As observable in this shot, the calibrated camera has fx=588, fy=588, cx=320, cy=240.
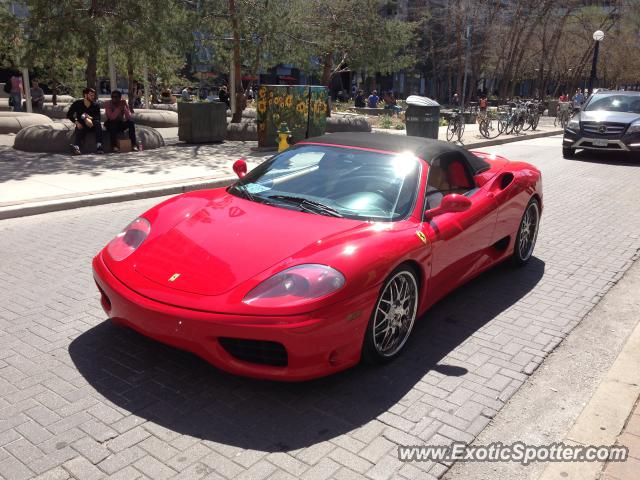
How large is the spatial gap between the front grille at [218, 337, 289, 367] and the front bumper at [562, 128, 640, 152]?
14236mm

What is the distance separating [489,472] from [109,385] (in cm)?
216

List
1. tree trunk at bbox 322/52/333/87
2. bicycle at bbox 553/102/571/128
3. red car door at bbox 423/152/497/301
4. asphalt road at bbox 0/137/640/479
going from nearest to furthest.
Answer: asphalt road at bbox 0/137/640/479
red car door at bbox 423/152/497/301
tree trunk at bbox 322/52/333/87
bicycle at bbox 553/102/571/128

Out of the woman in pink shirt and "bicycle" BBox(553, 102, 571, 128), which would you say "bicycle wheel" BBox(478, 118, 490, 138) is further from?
the woman in pink shirt

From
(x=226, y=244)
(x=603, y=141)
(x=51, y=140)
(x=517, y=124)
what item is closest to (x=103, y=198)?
(x=51, y=140)

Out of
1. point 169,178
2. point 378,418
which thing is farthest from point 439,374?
point 169,178

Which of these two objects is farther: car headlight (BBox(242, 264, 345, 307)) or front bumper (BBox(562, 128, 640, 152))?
front bumper (BBox(562, 128, 640, 152))

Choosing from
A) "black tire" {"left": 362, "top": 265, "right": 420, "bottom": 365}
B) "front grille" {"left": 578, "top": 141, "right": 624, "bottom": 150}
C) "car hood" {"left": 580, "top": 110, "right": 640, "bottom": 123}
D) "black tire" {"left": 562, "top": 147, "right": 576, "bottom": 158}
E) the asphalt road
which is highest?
"car hood" {"left": 580, "top": 110, "right": 640, "bottom": 123}

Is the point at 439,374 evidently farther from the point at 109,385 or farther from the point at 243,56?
the point at 243,56

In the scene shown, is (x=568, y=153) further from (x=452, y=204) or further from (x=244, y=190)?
(x=244, y=190)

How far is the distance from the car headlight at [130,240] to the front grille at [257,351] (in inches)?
41.2

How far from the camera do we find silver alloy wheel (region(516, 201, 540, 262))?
5.81 metres

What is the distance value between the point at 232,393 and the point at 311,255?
923 millimetres

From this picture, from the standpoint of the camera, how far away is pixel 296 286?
3240mm
